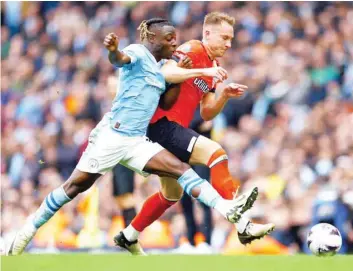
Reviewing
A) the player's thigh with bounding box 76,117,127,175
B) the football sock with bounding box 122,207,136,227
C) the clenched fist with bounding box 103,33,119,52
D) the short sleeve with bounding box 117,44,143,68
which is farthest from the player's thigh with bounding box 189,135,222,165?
the football sock with bounding box 122,207,136,227

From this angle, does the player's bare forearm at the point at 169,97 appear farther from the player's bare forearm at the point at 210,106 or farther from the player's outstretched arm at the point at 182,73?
the player's bare forearm at the point at 210,106

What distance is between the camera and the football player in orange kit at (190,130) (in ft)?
28.9

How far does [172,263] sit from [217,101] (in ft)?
5.34

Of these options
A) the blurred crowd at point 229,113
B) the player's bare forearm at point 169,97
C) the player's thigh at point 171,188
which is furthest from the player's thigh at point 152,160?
the blurred crowd at point 229,113

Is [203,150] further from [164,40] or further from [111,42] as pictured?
[111,42]

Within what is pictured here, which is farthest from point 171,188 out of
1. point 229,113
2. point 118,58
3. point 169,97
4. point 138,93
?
point 229,113

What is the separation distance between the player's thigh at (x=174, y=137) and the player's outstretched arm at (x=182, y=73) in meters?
0.40

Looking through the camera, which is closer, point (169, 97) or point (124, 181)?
point (169, 97)

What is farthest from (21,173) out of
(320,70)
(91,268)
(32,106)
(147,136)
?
(91,268)

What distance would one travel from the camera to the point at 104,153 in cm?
866

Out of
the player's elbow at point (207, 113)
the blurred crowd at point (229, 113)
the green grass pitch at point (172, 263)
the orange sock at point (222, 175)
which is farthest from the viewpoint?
the blurred crowd at point (229, 113)

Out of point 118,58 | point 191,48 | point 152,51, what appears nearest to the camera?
point 118,58

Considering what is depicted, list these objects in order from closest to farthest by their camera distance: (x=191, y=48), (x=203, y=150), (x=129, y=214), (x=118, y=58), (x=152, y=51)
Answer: (x=118, y=58) → (x=152, y=51) → (x=203, y=150) → (x=191, y=48) → (x=129, y=214)

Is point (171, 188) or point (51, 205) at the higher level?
point (171, 188)
